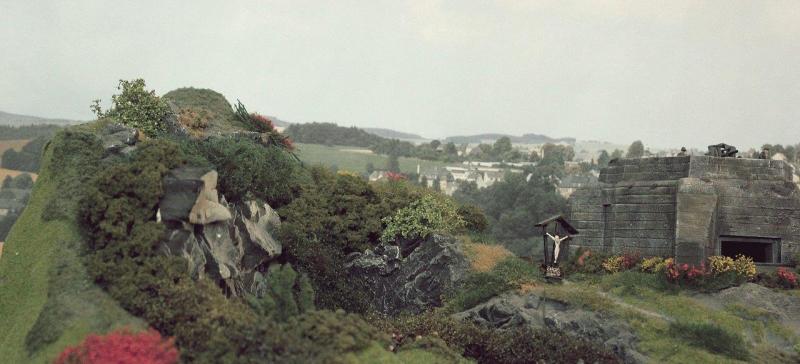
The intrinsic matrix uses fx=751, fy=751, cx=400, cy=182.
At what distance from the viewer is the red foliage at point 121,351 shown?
1194 cm

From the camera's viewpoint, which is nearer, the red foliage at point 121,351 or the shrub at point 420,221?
the red foliage at point 121,351

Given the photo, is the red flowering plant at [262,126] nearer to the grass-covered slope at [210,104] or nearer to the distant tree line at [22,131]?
the grass-covered slope at [210,104]

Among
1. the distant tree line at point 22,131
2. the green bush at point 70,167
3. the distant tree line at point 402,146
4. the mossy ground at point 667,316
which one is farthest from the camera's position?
the distant tree line at point 402,146

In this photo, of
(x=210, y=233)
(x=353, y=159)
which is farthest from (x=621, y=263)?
(x=353, y=159)

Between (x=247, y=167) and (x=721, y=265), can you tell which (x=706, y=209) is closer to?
(x=721, y=265)

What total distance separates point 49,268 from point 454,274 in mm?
10751

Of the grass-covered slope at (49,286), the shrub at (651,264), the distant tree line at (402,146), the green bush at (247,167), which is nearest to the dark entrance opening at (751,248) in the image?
the shrub at (651,264)

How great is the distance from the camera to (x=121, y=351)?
1206 cm

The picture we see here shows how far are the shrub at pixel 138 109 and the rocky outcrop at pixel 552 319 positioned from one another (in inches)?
395

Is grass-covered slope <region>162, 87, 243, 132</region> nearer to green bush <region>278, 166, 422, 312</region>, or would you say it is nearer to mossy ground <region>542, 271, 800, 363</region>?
green bush <region>278, 166, 422, 312</region>

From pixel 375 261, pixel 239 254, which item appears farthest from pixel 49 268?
pixel 375 261

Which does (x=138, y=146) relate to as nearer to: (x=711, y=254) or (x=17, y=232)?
(x=17, y=232)

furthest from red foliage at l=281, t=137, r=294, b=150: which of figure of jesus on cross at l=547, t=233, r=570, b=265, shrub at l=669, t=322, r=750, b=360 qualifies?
shrub at l=669, t=322, r=750, b=360

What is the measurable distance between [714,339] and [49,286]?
14102mm
